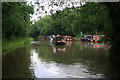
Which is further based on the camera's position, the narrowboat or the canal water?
the narrowboat

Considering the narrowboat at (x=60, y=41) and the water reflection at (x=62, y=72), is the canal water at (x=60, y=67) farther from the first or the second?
the narrowboat at (x=60, y=41)

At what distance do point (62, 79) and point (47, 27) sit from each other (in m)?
95.2

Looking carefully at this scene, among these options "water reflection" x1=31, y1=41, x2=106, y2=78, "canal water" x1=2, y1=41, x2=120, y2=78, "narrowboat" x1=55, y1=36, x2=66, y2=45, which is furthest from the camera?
"narrowboat" x1=55, y1=36, x2=66, y2=45

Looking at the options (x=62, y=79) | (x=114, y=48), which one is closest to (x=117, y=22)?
(x=114, y=48)

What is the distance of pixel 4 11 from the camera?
24125mm

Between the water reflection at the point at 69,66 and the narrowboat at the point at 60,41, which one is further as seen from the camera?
the narrowboat at the point at 60,41

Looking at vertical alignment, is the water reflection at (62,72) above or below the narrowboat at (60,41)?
below

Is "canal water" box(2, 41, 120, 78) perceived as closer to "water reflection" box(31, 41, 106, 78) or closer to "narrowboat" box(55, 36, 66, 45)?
"water reflection" box(31, 41, 106, 78)

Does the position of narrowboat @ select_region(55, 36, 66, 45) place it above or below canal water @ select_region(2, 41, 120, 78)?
above

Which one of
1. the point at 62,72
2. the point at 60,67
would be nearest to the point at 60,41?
the point at 60,67

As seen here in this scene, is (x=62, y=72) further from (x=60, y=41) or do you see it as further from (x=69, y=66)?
(x=60, y=41)

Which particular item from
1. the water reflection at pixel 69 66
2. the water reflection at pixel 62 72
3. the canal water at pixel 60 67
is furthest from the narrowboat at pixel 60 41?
the water reflection at pixel 62 72

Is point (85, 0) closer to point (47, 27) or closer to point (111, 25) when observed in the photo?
point (111, 25)

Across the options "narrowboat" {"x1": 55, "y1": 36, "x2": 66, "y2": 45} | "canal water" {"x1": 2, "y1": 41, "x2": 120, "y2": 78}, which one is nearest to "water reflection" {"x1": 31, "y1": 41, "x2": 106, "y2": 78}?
"canal water" {"x1": 2, "y1": 41, "x2": 120, "y2": 78}
